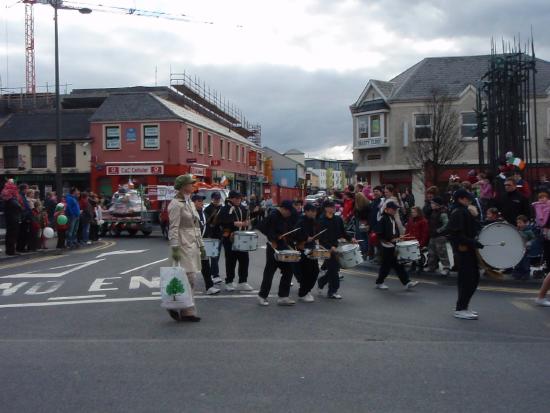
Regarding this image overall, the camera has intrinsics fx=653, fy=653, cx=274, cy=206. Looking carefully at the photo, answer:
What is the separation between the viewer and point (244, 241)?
36.0 feet

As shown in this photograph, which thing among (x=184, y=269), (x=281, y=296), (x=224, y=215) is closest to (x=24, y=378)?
(x=184, y=269)

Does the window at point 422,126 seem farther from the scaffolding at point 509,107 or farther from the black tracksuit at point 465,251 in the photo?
the black tracksuit at point 465,251

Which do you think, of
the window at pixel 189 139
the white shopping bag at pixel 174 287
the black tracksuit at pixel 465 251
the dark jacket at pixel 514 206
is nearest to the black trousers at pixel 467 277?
the black tracksuit at pixel 465 251

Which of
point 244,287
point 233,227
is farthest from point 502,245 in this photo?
point 233,227

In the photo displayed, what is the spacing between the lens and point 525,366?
649 centimetres

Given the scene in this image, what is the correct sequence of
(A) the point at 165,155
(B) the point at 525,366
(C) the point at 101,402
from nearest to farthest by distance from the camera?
1. (C) the point at 101,402
2. (B) the point at 525,366
3. (A) the point at 165,155

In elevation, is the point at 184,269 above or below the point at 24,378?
above

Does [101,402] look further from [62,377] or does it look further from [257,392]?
[257,392]

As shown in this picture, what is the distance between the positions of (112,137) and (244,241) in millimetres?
34061

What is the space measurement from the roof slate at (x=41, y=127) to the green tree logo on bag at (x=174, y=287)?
37.0 metres

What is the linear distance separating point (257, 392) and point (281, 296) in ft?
14.9

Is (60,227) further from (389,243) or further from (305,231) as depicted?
(389,243)

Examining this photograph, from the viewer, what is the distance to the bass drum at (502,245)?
10547 millimetres

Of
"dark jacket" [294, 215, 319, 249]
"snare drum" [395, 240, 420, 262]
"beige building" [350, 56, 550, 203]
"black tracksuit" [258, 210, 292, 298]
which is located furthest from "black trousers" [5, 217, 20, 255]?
"beige building" [350, 56, 550, 203]
